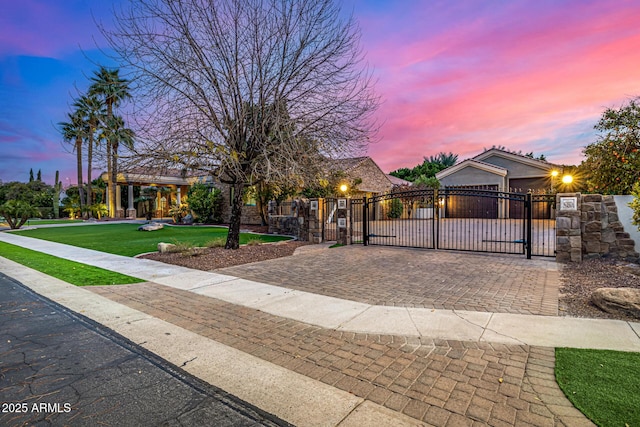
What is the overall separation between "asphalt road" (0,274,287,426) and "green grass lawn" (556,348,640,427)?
2421mm

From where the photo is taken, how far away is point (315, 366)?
3287 millimetres

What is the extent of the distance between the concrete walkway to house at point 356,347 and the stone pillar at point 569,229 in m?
4.32

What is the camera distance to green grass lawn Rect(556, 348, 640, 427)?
2.39 metres

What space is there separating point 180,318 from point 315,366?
2505 millimetres

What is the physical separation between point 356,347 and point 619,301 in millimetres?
3999

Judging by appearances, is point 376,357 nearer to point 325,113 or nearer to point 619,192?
point 325,113

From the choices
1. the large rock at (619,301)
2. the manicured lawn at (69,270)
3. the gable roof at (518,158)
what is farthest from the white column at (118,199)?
the large rock at (619,301)

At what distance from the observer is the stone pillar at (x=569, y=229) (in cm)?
→ 850

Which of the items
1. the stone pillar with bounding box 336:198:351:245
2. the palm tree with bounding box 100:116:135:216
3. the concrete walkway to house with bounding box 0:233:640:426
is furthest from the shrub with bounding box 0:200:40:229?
the stone pillar with bounding box 336:198:351:245

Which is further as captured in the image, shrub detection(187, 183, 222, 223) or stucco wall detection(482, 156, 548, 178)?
shrub detection(187, 183, 222, 223)

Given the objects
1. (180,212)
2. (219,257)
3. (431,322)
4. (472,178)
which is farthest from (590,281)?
(180,212)

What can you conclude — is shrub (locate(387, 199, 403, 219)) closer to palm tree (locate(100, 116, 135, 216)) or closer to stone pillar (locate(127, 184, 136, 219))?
palm tree (locate(100, 116, 135, 216))

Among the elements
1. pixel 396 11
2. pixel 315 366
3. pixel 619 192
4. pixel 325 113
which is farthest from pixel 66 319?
pixel 619 192

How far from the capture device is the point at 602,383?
2812 millimetres
